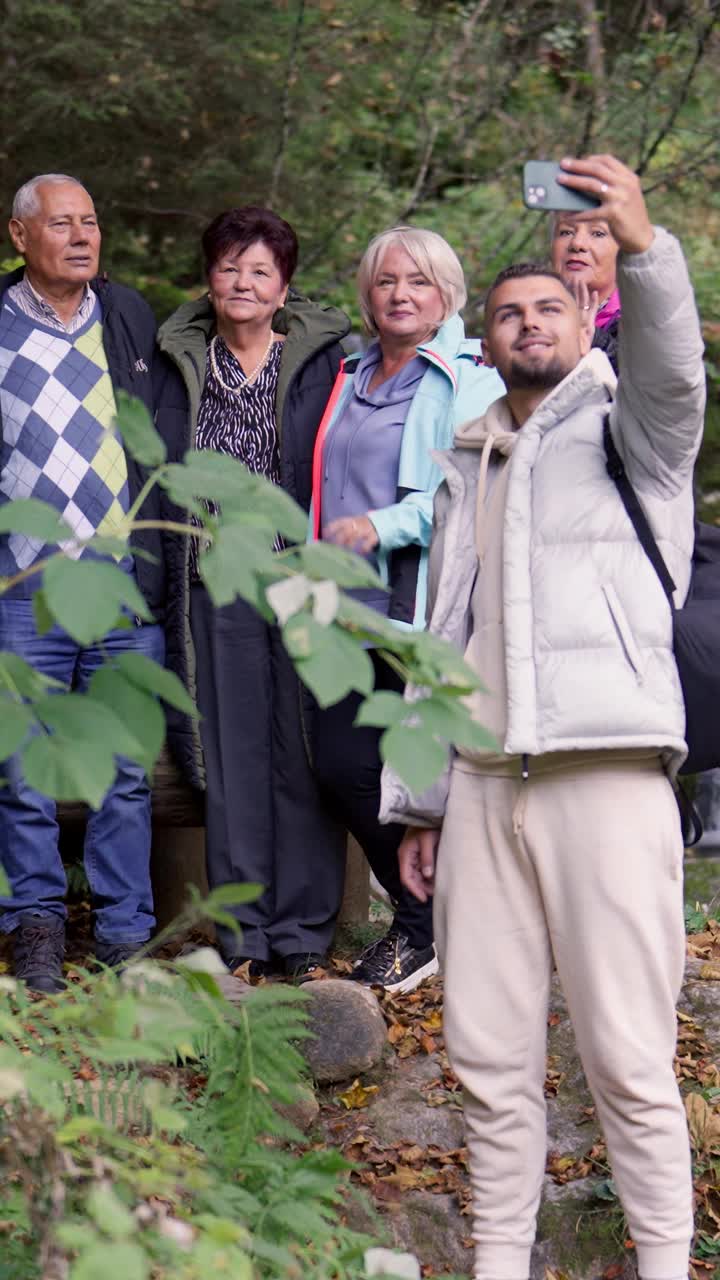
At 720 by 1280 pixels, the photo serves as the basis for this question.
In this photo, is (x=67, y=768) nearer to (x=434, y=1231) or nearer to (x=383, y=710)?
(x=383, y=710)

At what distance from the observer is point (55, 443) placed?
14.5 ft

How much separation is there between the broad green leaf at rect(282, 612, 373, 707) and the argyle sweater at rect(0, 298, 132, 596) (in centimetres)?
256

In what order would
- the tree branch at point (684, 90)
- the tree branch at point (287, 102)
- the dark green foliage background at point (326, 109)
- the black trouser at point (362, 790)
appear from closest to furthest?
1. the black trouser at point (362, 790)
2. the dark green foliage background at point (326, 109)
3. the tree branch at point (287, 102)
4. the tree branch at point (684, 90)

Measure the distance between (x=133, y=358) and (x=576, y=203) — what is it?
2.28 metres

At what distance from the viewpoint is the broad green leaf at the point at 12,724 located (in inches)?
73.7

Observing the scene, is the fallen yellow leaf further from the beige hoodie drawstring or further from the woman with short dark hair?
the beige hoodie drawstring

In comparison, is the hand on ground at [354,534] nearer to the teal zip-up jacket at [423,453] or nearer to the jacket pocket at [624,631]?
the teal zip-up jacket at [423,453]

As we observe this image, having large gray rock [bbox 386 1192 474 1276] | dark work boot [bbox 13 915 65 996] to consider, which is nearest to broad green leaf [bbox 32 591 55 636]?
large gray rock [bbox 386 1192 474 1276]

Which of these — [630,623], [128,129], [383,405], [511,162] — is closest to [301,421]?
[383,405]

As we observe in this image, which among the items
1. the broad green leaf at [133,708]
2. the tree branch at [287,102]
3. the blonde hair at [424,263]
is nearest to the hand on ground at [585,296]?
the blonde hair at [424,263]

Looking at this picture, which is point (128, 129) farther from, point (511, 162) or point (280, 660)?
point (280, 660)

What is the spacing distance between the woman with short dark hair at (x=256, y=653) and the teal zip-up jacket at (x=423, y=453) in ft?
1.34

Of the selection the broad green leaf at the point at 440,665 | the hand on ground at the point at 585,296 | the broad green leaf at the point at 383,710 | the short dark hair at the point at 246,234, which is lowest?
the broad green leaf at the point at 383,710

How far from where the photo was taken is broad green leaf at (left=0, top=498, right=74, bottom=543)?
6.37 ft
